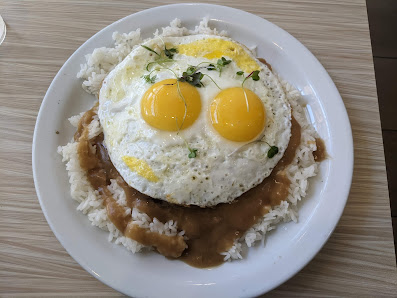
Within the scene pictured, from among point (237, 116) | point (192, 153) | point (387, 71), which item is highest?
point (237, 116)

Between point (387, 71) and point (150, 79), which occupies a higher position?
point (150, 79)

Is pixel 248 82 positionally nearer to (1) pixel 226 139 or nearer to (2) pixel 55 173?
(1) pixel 226 139

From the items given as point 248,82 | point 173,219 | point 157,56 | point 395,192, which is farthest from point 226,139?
point 395,192

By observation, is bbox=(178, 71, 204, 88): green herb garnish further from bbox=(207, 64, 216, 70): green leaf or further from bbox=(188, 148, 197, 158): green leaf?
bbox=(188, 148, 197, 158): green leaf

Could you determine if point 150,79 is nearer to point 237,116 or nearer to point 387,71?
point 237,116

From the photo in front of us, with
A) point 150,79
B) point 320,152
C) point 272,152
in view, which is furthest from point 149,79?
point 320,152

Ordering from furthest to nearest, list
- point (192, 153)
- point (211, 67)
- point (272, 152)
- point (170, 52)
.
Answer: point (170, 52)
point (211, 67)
point (272, 152)
point (192, 153)

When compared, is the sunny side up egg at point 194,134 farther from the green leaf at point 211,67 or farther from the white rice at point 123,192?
the white rice at point 123,192
